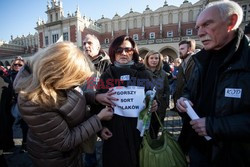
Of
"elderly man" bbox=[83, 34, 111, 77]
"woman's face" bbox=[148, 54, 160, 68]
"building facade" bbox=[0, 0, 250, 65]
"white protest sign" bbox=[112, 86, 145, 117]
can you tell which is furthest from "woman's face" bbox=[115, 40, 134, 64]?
"building facade" bbox=[0, 0, 250, 65]

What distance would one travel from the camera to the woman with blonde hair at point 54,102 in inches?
41.6

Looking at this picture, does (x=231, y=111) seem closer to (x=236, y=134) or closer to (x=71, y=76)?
(x=236, y=134)

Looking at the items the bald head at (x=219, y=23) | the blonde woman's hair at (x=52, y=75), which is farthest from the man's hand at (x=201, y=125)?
the blonde woman's hair at (x=52, y=75)

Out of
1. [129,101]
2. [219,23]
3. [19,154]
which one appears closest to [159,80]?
[129,101]

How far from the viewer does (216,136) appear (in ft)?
3.60

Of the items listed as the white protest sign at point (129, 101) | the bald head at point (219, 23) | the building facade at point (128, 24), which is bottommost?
the white protest sign at point (129, 101)

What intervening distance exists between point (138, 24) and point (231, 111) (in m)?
32.1

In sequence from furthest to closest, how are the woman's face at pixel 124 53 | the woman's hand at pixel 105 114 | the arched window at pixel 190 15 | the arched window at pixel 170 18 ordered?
1. the arched window at pixel 170 18
2. the arched window at pixel 190 15
3. the woman's face at pixel 124 53
4. the woman's hand at pixel 105 114

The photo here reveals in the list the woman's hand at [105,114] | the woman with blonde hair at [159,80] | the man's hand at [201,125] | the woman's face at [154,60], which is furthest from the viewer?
the woman's face at [154,60]

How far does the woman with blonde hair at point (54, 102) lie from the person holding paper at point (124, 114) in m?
0.26

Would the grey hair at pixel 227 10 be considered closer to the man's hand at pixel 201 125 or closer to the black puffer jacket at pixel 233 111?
the black puffer jacket at pixel 233 111

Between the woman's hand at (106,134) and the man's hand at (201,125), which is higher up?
the man's hand at (201,125)

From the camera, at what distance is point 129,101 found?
1436 mm

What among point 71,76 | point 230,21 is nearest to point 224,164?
point 230,21
